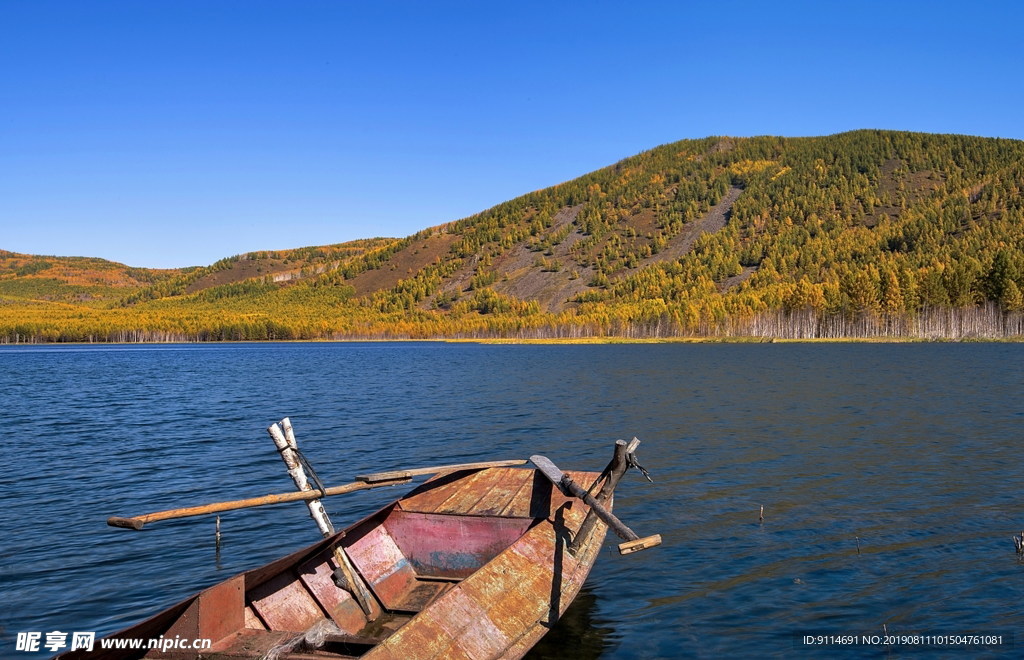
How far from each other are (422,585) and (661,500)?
1152 cm

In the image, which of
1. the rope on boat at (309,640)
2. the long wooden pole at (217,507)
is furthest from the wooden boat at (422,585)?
the long wooden pole at (217,507)

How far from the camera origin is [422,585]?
1484 cm

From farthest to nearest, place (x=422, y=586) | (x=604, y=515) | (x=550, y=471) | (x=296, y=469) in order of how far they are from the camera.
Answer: (x=296, y=469), (x=550, y=471), (x=422, y=586), (x=604, y=515)

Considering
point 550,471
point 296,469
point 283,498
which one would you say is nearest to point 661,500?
point 550,471

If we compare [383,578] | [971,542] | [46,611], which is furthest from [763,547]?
[46,611]

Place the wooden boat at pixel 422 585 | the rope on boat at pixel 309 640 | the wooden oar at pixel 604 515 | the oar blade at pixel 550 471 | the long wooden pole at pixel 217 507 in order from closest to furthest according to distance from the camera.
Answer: the rope on boat at pixel 309 640 < the wooden boat at pixel 422 585 < the wooden oar at pixel 604 515 < the long wooden pole at pixel 217 507 < the oar blade at pixel 550 471

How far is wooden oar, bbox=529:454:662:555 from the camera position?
12070 millimetres

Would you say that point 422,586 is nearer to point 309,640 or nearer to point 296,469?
point 296,469

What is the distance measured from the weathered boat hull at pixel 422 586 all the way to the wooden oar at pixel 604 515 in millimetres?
632

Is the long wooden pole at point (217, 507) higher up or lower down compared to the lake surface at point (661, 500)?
higher up

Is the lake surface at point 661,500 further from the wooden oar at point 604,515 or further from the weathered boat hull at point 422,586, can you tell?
the wooden oar at point 604,515

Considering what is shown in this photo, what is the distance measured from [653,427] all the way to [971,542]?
23832 millimetres

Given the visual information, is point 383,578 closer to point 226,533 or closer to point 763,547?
point 226,533

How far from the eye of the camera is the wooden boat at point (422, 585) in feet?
32.3
